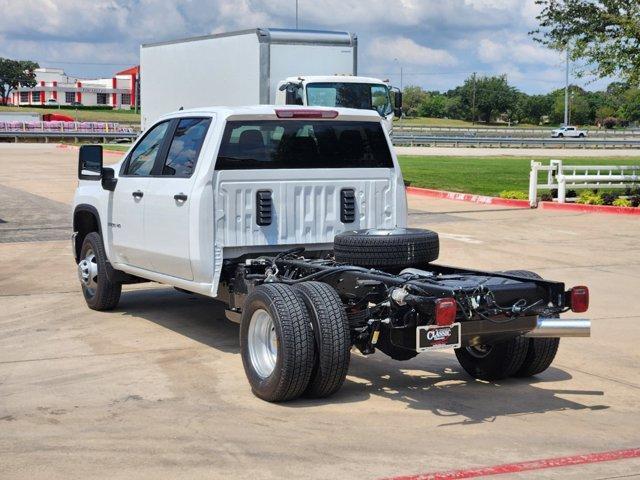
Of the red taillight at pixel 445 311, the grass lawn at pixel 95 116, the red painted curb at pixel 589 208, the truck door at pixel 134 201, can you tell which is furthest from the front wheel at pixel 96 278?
the grass lawn at pixel 95 116

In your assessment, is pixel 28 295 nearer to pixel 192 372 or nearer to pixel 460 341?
pixel 192 372

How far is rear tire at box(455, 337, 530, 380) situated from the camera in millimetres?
7719

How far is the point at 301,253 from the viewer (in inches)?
341

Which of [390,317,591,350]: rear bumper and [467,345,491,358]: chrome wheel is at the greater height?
[390,317,591,350]: rear bumper

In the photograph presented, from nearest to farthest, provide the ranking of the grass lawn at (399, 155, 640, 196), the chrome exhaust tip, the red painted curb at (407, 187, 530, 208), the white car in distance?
the chrome exhaust tip < the red painted curb at (407, 187, 530, 208) < the grass lawn at (399, 155, 640, 196) < the white car in distance

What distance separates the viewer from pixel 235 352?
8.82m

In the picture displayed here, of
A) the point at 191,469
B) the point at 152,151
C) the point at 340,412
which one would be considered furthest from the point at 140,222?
the point at 191,469

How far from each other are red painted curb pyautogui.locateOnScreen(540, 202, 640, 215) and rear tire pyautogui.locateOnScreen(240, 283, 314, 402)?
15570mm

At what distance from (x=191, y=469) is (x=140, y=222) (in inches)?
155

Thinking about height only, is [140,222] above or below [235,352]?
above

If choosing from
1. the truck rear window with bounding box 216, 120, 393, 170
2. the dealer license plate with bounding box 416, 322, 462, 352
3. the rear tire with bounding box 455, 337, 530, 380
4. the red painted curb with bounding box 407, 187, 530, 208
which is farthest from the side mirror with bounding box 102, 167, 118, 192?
the red painted curb with bounding box 407, 187, 530, 208

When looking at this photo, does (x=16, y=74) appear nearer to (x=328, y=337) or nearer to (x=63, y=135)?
(x=63, y=135)

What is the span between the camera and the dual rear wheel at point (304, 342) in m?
6.89

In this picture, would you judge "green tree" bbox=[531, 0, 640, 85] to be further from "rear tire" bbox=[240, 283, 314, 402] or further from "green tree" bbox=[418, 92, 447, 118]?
"green tree" bbox=[418, 92, 447, 118]
